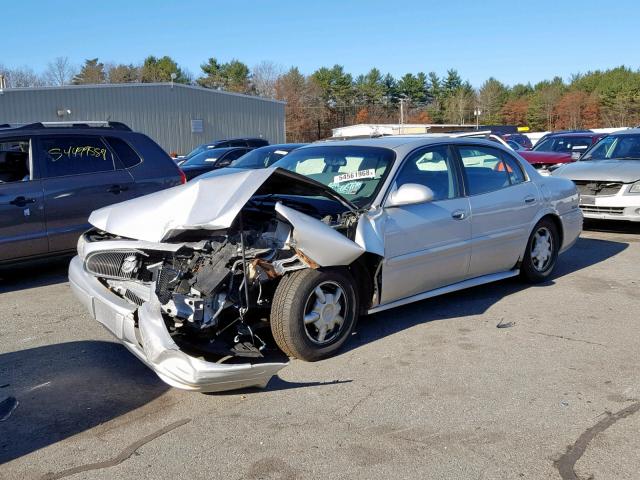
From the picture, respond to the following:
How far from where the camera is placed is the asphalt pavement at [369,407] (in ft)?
10.1

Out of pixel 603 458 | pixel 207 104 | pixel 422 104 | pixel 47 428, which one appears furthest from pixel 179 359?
pixel 422 104

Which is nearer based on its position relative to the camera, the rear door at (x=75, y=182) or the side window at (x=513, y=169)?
the side window at (x=513, y=169)

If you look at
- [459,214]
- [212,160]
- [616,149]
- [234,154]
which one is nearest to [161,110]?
[234,154]

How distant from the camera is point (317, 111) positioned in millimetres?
79562

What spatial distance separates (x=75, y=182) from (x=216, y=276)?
3.76m

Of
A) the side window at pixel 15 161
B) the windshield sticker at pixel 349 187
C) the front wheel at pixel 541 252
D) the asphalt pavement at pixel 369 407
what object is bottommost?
the asphalt pavement at pixel 369 407

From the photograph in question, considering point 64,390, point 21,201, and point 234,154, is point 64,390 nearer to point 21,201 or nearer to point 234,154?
point 21,201

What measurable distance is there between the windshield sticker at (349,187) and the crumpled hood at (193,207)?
1.79 feet

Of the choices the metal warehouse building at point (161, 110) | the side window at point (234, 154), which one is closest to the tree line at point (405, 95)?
the metal warehouse building at point (161, 110)

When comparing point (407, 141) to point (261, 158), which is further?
point (261, 158)

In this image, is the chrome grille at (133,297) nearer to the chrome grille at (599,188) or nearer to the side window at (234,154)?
the chrome grille at (599,188)

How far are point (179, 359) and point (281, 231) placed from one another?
4.12ft

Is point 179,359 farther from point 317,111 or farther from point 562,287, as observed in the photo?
point 317,111

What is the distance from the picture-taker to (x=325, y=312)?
4.33m
